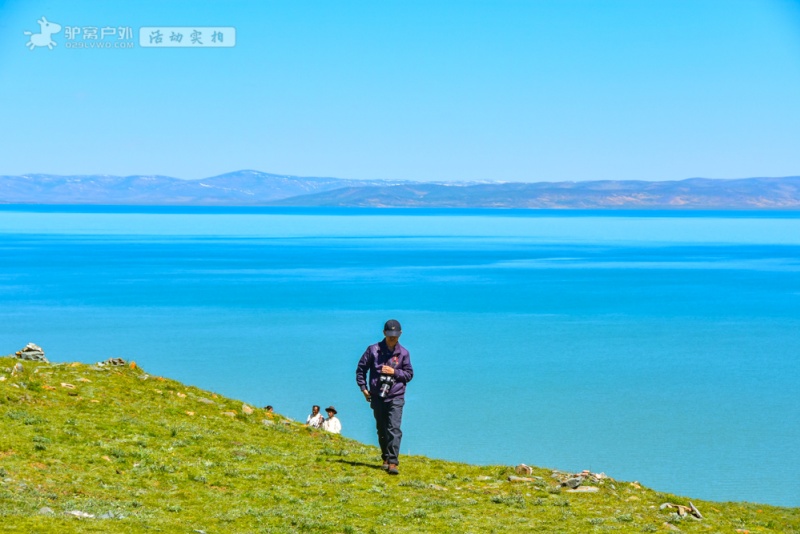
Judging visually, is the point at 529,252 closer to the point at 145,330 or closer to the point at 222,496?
the point at 145,330

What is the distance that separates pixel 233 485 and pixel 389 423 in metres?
2.80

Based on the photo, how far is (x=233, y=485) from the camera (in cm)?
1583

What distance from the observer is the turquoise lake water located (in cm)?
4288

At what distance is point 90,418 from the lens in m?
18.4

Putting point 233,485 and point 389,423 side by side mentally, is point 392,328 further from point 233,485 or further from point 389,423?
point 233,485

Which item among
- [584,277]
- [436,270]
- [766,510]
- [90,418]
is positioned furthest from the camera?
[436,270]

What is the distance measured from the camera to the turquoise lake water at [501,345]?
42.9 meters

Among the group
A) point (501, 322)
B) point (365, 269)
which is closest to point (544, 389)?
point (501, 322)

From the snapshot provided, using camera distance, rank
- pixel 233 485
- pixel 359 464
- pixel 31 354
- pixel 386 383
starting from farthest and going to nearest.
A: pixel 31 354 → pixel 359 464 → pixel 386 383 → pixel 233 485

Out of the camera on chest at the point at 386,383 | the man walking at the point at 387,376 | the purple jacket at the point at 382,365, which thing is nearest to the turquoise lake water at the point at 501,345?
the man walking at the point at 387,376

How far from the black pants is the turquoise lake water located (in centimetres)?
2063

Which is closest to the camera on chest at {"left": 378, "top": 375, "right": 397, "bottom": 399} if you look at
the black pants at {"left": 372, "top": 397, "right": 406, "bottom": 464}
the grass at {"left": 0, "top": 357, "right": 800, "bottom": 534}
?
the black pants at {"left": 372, "top": 397, "right": 406, "bottom": 464}

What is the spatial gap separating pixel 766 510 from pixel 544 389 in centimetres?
3565

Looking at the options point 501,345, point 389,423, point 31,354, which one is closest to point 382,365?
point 389,423
